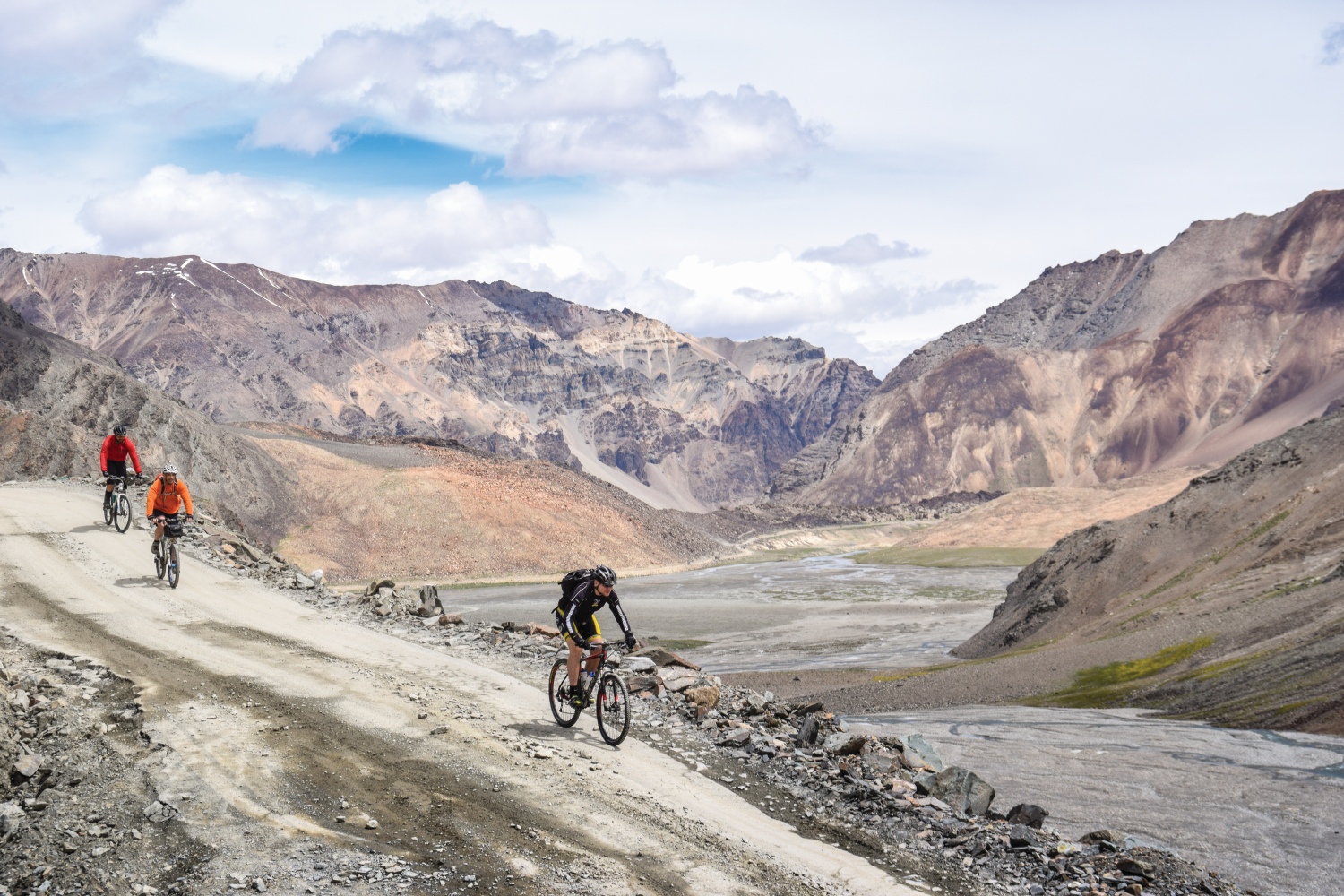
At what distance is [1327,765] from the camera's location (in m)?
27.9

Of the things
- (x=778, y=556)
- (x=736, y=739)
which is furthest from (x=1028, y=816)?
(x=778, y=556)

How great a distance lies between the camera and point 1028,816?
1720 centimetres

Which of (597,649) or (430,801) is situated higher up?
(597,649)

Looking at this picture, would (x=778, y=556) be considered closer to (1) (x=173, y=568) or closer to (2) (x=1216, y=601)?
(2) (x=1216, y=601)

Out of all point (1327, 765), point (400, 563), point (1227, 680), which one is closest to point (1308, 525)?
point (1227, 680)

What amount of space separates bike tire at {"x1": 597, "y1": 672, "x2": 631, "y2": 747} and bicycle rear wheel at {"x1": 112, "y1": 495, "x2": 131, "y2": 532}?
22.7 metres

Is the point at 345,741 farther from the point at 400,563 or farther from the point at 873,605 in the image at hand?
the point at 400,563

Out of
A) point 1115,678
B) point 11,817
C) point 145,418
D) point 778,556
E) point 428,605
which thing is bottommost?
point 778,556

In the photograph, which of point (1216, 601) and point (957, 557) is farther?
point (957, 557)

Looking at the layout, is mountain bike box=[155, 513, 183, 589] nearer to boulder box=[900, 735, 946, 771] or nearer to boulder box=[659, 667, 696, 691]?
boulder box=[659, 667, 696, 691]

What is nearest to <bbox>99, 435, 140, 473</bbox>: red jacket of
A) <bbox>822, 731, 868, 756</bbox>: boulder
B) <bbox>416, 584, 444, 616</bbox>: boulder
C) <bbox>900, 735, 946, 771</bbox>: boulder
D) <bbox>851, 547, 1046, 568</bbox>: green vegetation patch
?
<bbox>416, 584, 444, 616</bbox>: boulder

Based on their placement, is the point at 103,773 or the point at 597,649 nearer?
the point at 103,773

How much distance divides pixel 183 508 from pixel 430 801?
17359 mm

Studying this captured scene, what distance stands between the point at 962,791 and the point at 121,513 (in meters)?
27.3
